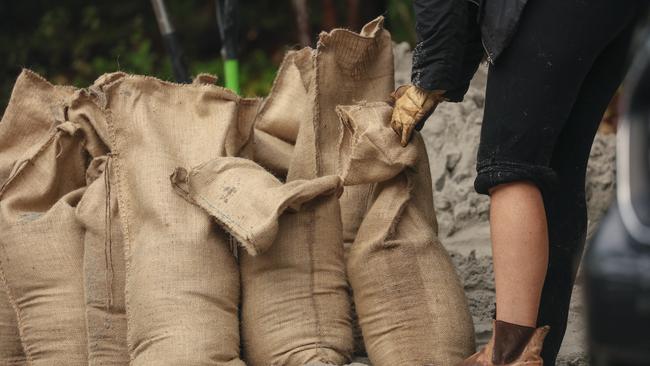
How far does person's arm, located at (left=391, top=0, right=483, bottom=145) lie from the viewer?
2.92 m

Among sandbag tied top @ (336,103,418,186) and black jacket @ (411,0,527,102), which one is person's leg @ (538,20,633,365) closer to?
black jacket @ (411,0,527,102)

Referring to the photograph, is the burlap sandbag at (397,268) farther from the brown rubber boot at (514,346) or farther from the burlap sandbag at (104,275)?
the burlap sandbag at (104,275)

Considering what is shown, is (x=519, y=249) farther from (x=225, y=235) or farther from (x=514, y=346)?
(x=225, y=235)

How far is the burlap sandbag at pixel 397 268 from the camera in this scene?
3.16m

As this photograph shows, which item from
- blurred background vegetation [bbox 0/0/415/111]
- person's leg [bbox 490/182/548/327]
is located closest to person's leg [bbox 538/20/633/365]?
person's leg [bbox 490/182/548/327]

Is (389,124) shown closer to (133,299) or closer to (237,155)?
(237,155)

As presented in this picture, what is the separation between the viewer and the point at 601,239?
6.80ft

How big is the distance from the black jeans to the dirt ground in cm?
101

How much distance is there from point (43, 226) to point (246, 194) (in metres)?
0.78

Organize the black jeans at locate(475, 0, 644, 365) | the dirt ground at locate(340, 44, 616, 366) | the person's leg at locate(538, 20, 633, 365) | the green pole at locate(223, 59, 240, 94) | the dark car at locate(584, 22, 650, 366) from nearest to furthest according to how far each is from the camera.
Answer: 1. the dark car at locate(584, 22, 650, 366)
2. the black jeans at locate(475, 0, 644, 365)
3. the person's leg at locate(538, 20, 633, 365)
4. the dirt ground at locate(340, 44, 616, 366)
5. the green pole at locate(223, 59, 240, 94)

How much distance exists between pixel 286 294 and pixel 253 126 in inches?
27.0

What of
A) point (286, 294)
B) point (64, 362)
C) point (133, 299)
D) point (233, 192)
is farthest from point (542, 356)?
point (64, 362)

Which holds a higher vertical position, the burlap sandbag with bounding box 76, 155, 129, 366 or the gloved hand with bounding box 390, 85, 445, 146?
the gloved hand with bounding box 390, 85, 445, 146

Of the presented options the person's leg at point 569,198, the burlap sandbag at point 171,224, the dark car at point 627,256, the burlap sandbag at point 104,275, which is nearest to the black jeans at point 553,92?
the person's leg at point 569,198
